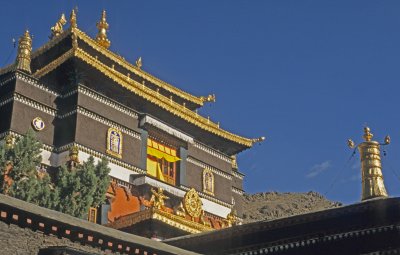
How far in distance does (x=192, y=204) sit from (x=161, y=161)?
6912 mm

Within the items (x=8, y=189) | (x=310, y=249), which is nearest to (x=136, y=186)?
(x=8, y=189)

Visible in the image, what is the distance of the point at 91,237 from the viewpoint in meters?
14.6

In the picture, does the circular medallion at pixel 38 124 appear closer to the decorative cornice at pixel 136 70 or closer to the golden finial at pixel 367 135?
the decorative cornice at pixel 136 70

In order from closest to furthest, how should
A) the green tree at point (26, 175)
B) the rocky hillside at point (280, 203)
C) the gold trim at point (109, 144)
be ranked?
1. the green tree at point (26, 175)
2. the gold trim at point (109, 144)
3. the rocky hillside at point (280, 203)

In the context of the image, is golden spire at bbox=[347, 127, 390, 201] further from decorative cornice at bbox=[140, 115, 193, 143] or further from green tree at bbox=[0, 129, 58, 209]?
decorative cornice at bbox=[140, 115, 193, 143]

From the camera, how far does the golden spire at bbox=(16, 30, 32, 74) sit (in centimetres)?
3178

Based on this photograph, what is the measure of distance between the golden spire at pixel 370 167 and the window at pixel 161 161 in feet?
44.4

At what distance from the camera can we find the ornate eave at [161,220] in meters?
26.1

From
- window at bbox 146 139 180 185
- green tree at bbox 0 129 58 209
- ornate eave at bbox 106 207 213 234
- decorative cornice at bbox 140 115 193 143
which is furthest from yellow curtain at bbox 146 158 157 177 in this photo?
green tree at bbox 0 129 58 209

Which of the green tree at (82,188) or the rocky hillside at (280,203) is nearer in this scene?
the green tree at (82,188)

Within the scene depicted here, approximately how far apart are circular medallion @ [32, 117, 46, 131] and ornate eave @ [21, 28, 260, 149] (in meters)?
2.16

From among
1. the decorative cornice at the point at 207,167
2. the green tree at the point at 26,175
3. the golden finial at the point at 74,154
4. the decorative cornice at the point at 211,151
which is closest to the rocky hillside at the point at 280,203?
the decorative cornice at the point at 211,151

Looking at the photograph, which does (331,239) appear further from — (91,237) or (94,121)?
(94,121)

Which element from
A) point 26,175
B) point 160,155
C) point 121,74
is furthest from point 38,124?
point 160,155
